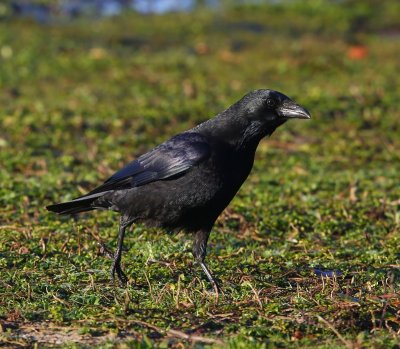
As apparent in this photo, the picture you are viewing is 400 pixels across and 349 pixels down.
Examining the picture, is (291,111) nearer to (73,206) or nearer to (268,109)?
(268,109)

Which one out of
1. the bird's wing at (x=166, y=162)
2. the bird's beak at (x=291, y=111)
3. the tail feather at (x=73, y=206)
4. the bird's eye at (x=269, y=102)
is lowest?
the tail feather at (x=73, y=206)

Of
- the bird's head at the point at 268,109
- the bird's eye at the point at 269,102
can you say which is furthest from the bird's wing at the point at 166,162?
the bird's eye at the point at 269,102

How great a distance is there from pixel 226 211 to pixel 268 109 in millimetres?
1810

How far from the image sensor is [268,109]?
21.0ft

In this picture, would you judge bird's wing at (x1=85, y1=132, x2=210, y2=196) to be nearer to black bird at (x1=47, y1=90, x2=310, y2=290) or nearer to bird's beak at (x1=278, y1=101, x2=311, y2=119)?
black bird at (x1=47, y1=90, x2=310, y2=290)

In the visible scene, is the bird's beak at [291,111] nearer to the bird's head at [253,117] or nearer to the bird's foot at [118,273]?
the bird's head at [253,117]

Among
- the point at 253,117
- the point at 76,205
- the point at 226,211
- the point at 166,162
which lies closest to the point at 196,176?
the point at 166,162

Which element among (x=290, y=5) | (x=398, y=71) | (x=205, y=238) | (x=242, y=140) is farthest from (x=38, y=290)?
(x=290, y=5)

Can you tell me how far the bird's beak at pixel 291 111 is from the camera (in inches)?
252

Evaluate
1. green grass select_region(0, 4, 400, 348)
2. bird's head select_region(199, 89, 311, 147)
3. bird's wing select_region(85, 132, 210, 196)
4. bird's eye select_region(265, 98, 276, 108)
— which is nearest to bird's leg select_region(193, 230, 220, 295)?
green grass select_region(0, 4, 400, 348)

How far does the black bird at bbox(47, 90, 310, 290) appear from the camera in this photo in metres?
5.98

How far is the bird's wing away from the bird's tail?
0.08 meters

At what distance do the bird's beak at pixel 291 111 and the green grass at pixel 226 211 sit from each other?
43.7 inches

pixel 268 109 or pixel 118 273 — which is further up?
pixel 268 109
